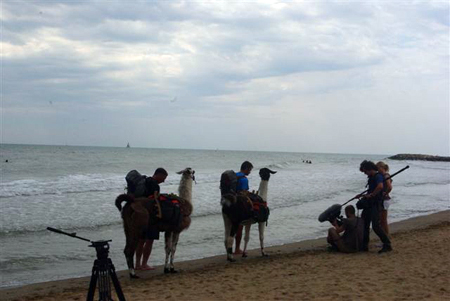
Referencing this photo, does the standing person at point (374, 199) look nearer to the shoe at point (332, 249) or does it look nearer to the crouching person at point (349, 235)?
the crouching person at point (349, 235)

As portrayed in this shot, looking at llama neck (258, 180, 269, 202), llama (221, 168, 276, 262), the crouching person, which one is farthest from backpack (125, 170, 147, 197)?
the crouching person

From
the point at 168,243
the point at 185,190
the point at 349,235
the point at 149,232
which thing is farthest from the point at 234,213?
the point at 349,235

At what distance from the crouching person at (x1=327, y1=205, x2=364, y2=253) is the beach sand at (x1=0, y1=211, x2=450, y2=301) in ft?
0.99

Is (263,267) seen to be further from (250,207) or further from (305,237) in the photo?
(305,237)

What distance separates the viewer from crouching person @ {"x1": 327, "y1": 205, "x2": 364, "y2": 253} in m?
9.62

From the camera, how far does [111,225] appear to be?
1370cm

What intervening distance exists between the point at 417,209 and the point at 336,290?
1384 cm

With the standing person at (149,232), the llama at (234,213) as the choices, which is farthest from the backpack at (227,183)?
the standing person at (149,232)

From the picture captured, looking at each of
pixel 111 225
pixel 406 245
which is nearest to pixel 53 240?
pixel 111 225

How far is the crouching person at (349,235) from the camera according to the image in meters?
9.62

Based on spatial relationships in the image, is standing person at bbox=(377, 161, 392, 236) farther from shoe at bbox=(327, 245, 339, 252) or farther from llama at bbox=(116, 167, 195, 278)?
llama at bbox=(116, 167, 195, 278)

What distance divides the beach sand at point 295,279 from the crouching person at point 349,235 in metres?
0.30

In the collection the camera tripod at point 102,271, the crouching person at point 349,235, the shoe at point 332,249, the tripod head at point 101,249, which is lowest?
the shoe at point 332,249

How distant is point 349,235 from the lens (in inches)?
385
